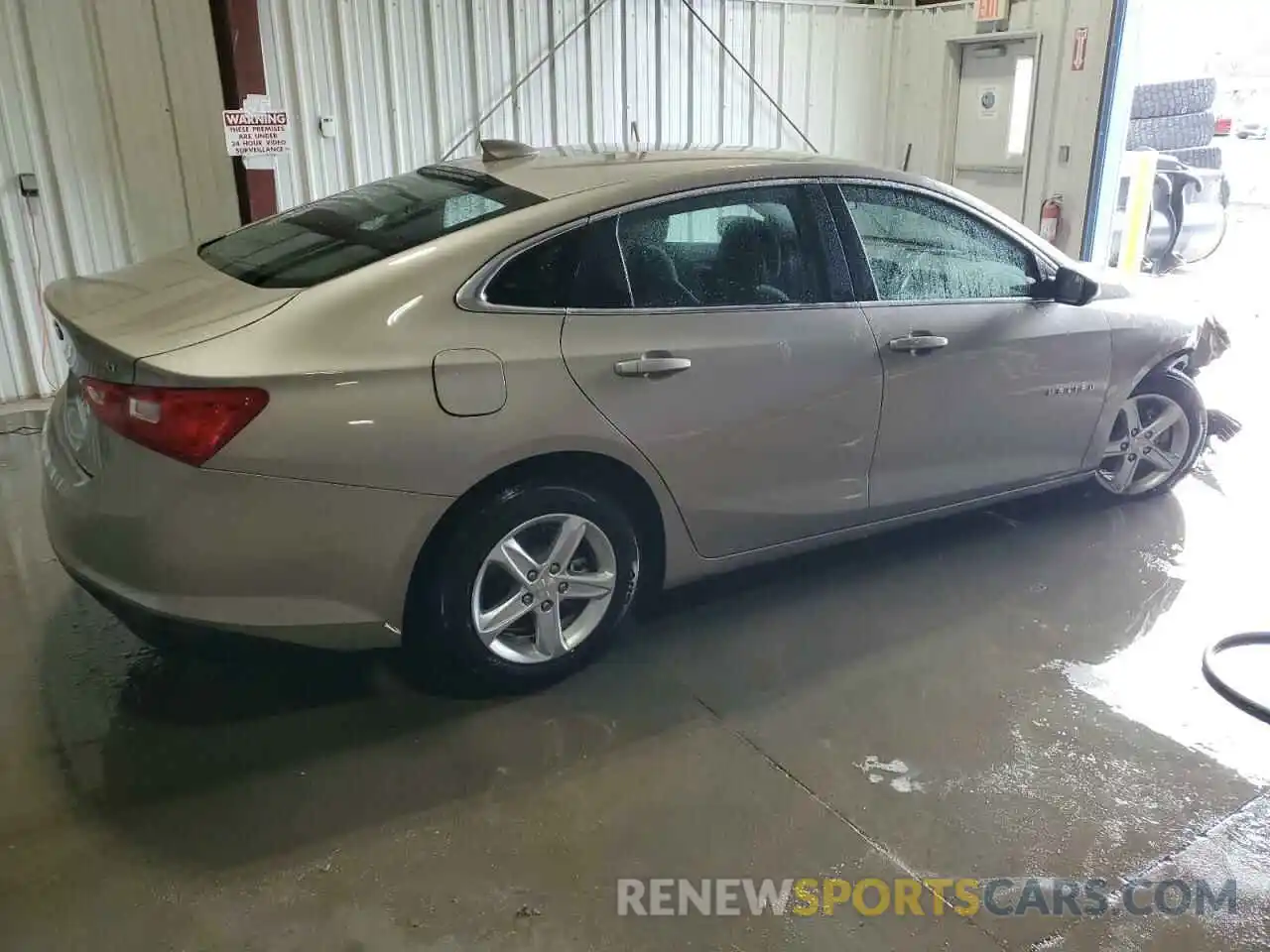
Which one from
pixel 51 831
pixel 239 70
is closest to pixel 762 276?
pixel 51 831

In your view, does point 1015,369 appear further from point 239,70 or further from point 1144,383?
point 239,70

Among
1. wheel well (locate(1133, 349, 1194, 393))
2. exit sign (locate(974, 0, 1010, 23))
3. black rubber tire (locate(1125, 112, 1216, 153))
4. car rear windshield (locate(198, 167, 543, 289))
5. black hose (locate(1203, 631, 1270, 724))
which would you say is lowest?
black hose (locate(1203, 631, 1270, 724))

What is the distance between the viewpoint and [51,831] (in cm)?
239

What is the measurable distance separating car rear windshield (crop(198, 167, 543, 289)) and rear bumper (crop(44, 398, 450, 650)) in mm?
595

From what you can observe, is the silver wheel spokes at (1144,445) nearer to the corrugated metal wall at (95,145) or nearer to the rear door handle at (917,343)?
the rear door handle at (917,343)

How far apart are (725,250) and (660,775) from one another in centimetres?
158

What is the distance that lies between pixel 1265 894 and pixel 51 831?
110 inches

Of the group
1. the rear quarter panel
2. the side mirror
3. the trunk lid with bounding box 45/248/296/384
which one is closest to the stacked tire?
the side mirror

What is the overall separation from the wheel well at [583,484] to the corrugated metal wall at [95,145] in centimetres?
437

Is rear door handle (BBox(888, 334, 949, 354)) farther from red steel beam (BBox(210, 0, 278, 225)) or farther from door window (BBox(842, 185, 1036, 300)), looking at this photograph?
red steel beam (BBox(210, 0, 278, 225))

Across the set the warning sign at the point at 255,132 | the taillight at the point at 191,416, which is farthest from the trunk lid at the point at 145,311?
the warning sign at the point at 255,132

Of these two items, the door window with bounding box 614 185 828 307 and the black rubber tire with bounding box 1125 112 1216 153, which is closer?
the door window with bounding box 614 185 828 307

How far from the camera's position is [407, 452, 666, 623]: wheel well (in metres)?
2.67

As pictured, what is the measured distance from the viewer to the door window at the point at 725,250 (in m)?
2.95
